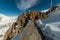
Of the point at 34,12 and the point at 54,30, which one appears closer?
the point at 54,30

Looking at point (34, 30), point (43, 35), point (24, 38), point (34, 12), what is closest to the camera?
point (43, 35)

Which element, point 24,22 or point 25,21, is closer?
point 24,22

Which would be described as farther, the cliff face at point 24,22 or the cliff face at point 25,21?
the cliff face at point 24,22

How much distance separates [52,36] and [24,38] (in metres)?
1.63

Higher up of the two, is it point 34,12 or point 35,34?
point 34,12

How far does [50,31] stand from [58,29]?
37cm

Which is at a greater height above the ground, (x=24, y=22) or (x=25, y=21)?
(x=25, y=21)

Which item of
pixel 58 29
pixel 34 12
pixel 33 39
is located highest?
pixel 34 12

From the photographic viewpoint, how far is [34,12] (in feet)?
68.1

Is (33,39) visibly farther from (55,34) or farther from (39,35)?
(55,34)

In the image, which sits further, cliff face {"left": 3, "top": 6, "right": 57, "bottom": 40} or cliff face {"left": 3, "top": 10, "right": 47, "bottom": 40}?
cliff face {"left": 3, "top": 10, "right": 47, "bottom": 40}

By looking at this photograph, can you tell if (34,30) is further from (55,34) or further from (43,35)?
(55,34)

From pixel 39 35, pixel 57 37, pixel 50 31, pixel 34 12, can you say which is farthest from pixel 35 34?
pixel 34 12

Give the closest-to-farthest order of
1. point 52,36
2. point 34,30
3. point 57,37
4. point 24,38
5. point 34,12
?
point 57,37
point 52,36
point 24,38
point 34,30
point 34,12
